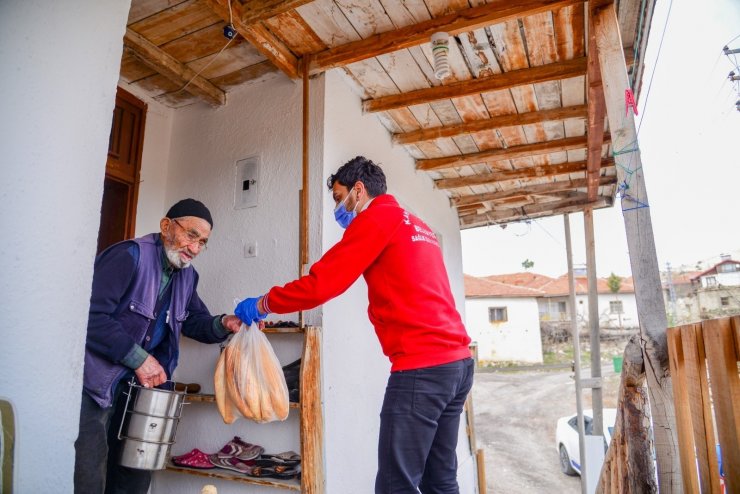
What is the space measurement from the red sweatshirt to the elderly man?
0.67m

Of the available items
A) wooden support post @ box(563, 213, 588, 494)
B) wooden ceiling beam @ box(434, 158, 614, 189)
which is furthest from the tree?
wooden ceiling beam @ box(434, 158, 614, 189)

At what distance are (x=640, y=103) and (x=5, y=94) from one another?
3.90m

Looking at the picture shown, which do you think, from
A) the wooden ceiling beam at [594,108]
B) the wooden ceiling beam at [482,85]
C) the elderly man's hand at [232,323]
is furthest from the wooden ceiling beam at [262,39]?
the wooden ceiling beam at [594,108]

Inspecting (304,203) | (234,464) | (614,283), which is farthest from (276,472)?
(614,283)

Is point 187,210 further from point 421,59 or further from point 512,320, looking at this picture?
point 512,320

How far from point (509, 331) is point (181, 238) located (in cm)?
2997

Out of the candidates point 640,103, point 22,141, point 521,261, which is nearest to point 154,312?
point 22,141

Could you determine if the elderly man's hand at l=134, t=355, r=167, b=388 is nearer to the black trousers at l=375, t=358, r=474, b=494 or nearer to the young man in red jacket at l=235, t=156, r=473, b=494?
the young man in red jacket at l=235, t=156, r=473, b=494

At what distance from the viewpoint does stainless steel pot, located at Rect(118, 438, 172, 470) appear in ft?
6.76

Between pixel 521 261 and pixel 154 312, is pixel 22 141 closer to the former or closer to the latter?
pixel 154 312

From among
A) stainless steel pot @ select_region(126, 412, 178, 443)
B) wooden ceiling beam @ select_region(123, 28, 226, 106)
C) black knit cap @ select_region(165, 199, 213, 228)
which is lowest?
stainless steel pot @ select_region(126, 412, 178, 443)

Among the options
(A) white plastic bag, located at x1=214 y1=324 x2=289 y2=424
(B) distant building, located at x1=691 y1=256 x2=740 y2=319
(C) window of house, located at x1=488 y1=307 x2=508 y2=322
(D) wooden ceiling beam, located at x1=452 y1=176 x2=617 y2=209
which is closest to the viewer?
(A) white plastic bag, located at x1=214 y1=324 x2=289 y2=424

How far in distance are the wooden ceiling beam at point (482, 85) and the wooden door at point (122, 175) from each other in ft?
6.13

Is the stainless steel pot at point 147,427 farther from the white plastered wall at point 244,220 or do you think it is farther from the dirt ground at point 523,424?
the dirt ground at point 523,424
